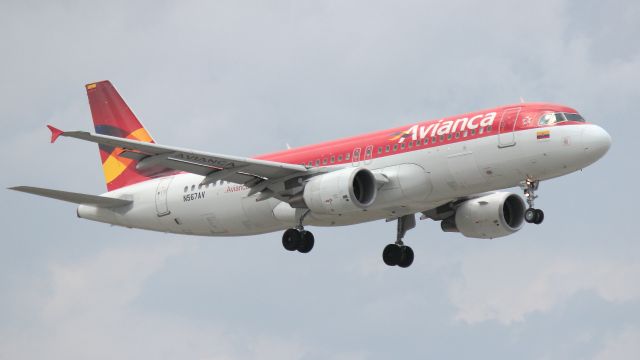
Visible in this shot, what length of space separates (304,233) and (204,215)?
483cm

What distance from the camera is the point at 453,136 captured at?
50.4 m

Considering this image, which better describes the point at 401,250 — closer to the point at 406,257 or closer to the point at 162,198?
the point at 406,257

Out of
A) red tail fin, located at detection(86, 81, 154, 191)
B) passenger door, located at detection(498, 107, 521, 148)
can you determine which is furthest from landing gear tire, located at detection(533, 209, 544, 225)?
red tail fin, located at detection(86, 81, 154, 191)

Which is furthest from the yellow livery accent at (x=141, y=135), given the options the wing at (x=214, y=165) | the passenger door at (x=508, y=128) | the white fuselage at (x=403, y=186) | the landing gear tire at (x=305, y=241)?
the passenger door at (x=508, y=128)

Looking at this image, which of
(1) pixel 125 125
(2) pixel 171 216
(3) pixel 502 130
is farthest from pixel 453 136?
(1) pixel 125 125

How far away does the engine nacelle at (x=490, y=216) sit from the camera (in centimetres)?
5588

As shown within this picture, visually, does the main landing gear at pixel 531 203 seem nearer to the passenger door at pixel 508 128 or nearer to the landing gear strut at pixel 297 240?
the passenger door at pixel 508 128

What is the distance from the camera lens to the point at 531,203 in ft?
163

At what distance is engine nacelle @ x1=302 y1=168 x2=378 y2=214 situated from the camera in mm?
50344

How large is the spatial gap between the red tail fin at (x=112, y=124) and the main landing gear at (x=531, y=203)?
19.9m

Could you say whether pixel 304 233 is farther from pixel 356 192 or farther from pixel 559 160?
pixel 559 160

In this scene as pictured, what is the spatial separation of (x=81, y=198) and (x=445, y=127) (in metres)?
17.0

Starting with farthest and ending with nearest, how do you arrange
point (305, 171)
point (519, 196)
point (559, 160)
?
point (519, 196) < point (305, 171) < point (559, 160)

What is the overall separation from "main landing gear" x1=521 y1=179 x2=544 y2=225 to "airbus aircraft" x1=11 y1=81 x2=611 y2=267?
36 mm
